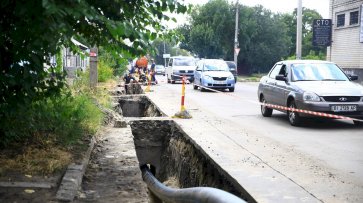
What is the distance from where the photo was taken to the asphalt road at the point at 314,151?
5.64 meters

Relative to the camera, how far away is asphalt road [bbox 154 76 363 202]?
564cm

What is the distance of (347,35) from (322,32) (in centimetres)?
188

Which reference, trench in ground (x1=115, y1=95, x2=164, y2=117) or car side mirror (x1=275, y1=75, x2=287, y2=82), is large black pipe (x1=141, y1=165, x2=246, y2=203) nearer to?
car side mirror (x1=275, y1=75, x2=287, y2=82)

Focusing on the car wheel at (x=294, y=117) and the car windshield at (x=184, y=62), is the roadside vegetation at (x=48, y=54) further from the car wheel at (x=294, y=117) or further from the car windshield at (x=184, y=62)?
the car windshield at (x=184, y=62)

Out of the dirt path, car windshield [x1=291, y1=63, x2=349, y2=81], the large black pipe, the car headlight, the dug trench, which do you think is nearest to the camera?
the large black pipe

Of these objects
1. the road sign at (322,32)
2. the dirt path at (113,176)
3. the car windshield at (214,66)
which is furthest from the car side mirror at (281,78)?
the road sign at (322,32)

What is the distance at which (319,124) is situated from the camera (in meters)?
11.6

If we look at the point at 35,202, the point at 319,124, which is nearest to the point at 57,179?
the point at 35,202

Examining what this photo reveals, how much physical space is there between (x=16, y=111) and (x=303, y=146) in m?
5.34

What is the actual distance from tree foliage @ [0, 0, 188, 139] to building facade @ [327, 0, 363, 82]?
25212mm

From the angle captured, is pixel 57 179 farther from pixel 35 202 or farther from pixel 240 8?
pixel 240 8

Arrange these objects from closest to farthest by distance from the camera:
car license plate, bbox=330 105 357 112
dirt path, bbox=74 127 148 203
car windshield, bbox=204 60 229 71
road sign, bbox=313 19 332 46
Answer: dirt path, bbox=74 127 148 203 < car license plate, bbox=330 105 357 112 < car windshield, bbox=204 60 229 71 < road sign, bbox=313 19 332 46

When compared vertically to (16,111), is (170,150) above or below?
below

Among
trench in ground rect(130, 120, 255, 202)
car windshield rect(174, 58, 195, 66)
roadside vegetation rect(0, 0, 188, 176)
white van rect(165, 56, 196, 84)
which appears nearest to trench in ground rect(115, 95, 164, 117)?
trench in ground rect(130, 120, 255, 202)
